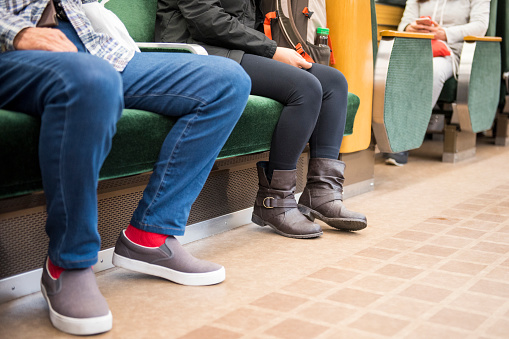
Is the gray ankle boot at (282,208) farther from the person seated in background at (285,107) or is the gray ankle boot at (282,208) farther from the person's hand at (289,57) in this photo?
the person's hand at (289,57)

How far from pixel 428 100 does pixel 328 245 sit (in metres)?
1.44

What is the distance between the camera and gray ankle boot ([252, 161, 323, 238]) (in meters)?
1.93

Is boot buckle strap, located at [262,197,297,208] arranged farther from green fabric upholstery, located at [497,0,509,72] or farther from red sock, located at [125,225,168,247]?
green fabric upholstery, located at [497,0,509,72]

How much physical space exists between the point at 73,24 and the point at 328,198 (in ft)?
3.38

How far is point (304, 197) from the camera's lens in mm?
2092

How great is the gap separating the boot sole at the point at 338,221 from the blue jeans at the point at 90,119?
718mm

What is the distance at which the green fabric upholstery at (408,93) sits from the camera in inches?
106

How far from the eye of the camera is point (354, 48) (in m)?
2.50

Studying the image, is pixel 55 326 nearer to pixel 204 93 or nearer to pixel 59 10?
pixel 204 93

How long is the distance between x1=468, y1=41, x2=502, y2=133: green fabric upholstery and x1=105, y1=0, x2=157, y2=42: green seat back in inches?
82.5

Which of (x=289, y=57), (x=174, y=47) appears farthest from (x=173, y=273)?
(x=289, y=57)

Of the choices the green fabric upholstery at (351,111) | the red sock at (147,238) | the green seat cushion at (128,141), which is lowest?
the red sock at (147,238)

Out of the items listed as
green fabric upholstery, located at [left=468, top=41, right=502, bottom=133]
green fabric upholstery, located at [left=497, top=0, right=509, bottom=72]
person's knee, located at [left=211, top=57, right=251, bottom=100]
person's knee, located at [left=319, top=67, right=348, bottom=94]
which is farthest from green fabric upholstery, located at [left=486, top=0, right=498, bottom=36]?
person's knee, located at [left=211, top=57, right=251, bottom=100]

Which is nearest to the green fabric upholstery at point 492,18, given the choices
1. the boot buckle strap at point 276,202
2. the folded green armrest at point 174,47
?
the boot buckle strap at point 276,202
